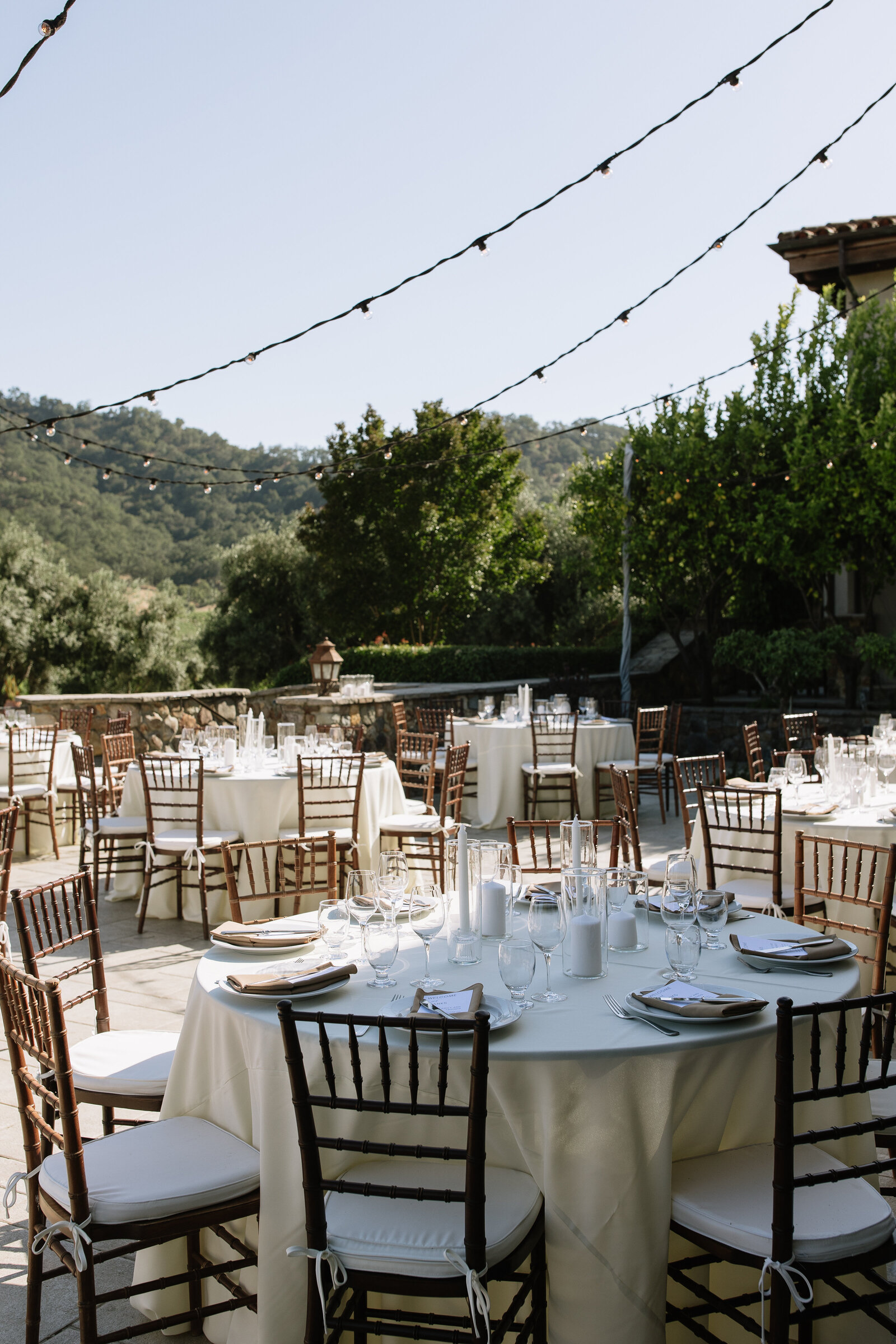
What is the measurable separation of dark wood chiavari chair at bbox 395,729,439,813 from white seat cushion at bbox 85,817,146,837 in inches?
72.4

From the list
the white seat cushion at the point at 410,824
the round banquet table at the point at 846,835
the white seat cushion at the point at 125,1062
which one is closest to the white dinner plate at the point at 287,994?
the white seat cushion at the point at 125,1062

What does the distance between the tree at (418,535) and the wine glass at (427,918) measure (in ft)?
66.5

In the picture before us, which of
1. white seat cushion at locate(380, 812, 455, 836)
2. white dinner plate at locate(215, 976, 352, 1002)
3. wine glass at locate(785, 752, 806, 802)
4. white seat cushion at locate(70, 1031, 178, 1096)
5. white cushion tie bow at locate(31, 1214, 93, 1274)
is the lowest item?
white cushion tie bow at locate(31, 1214, 93, 1274)

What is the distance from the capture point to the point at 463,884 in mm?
2752

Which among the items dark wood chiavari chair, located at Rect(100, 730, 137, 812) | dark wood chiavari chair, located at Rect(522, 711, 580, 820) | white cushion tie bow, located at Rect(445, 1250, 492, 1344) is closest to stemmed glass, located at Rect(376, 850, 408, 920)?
white cushion tie bow, located at Rect(445, 1250, 492, 1344)

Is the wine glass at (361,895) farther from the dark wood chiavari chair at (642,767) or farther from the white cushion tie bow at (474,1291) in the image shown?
the dark wood chiavari chair at (642,767)

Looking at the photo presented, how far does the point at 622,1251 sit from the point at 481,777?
711cm

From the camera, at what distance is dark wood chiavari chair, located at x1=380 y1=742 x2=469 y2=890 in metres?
6.31

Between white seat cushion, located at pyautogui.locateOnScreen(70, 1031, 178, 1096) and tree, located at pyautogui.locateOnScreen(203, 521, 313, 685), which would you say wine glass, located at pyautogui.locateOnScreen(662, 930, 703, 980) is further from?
tree, located at pyautogui.locateOnScreen(203, 521, 313, 685)

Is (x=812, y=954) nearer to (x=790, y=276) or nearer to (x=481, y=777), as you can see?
(x=481, y=777)

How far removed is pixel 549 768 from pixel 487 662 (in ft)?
24.0

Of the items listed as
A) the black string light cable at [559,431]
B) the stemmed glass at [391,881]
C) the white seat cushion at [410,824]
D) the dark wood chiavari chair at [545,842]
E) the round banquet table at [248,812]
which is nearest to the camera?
the stemmed glass at [391,881]

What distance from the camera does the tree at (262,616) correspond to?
2569cm

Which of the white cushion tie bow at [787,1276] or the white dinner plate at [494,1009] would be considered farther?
the white dinner plate at [494,1009]
